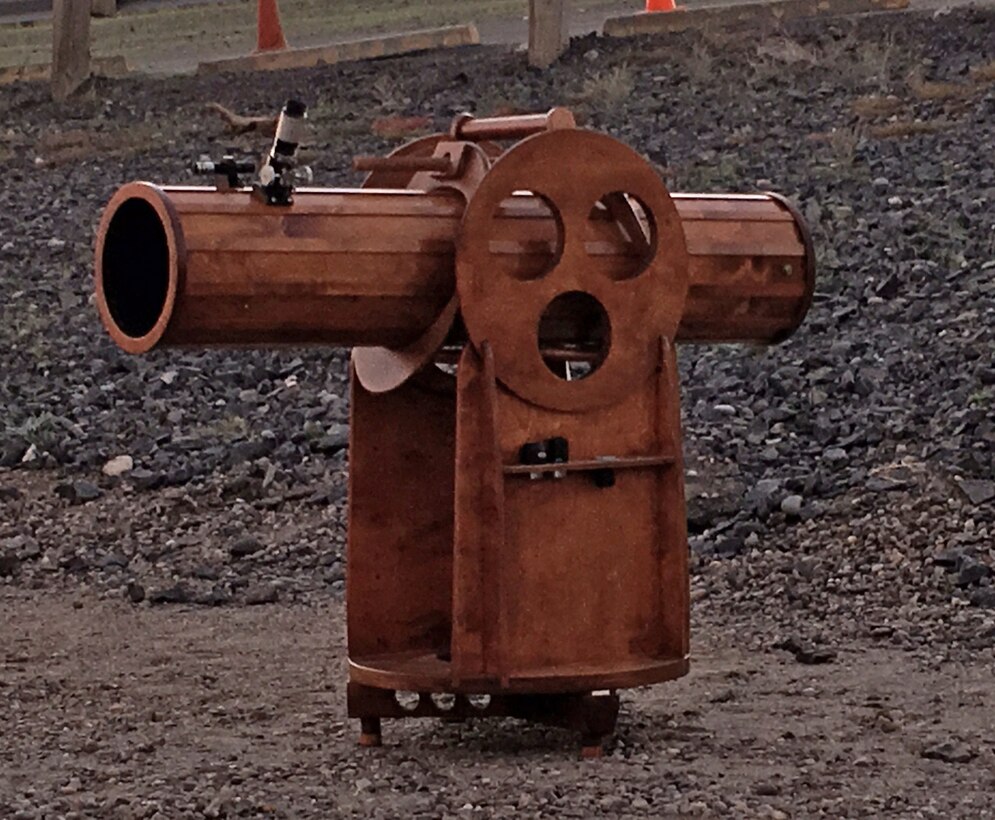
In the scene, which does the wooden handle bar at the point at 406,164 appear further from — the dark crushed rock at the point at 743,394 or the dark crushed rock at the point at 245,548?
the dark crushed rock at the point at 245,548

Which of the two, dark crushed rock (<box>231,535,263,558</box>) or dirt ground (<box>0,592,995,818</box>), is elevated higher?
dark crushed rock (<box>231,535,263,558</box>)

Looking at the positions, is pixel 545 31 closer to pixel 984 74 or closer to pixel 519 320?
pixel 984 74

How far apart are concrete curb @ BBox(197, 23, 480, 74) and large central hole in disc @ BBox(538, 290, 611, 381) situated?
44.0 ft

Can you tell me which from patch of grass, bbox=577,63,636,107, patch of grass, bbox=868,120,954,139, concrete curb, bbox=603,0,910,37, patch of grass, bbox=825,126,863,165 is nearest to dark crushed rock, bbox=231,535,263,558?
patch of grass, bbox=825,126,863,165

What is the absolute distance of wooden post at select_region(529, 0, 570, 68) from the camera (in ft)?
53.7

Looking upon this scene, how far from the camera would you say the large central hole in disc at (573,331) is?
516 centimetres

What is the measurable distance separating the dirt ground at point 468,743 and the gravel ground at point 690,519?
15 mm

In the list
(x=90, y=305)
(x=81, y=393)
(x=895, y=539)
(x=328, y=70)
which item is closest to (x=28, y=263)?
(x=90, y=305)

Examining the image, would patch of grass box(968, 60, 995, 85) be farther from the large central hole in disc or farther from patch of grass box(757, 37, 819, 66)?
the large central hole in disc

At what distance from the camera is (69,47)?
1839 centimetres

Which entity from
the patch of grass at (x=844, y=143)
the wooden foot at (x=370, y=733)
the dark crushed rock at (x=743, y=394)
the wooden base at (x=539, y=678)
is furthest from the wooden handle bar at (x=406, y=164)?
the patch of grass at (x=844, y=143)

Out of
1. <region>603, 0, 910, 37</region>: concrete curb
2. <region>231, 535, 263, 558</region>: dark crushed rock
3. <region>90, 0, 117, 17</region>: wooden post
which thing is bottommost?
<region>231, 535, 263, 558</region>: dark crushed rock

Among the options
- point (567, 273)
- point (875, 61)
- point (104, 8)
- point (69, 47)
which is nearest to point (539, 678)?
point (567, 273)

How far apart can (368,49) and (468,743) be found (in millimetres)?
13664
